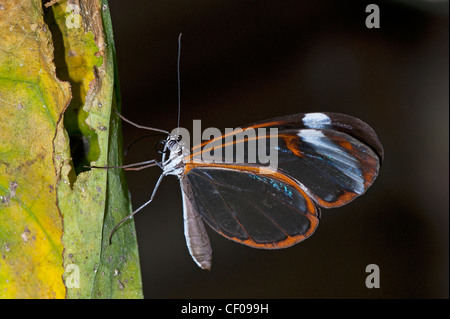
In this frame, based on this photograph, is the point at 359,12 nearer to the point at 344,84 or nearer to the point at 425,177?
the point at 344,84

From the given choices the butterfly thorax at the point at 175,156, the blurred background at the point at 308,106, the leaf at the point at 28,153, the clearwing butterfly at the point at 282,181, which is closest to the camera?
the leaf at the point at 28,153

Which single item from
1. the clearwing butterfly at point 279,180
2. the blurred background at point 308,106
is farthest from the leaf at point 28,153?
the blurred background at point 308,106

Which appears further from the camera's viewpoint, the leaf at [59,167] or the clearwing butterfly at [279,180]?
the clearwing butterfly at [279,180]

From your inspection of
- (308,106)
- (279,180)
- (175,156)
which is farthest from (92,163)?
(308,106)

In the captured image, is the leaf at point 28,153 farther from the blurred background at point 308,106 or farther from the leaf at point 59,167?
the blurred background at point 308,106

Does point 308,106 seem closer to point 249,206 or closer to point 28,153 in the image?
point 249,206

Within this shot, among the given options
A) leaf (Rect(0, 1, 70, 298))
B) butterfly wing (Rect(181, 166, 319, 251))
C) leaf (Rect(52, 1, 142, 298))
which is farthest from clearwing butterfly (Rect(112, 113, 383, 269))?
leaf (Rect(0, 1, 70, 298))
